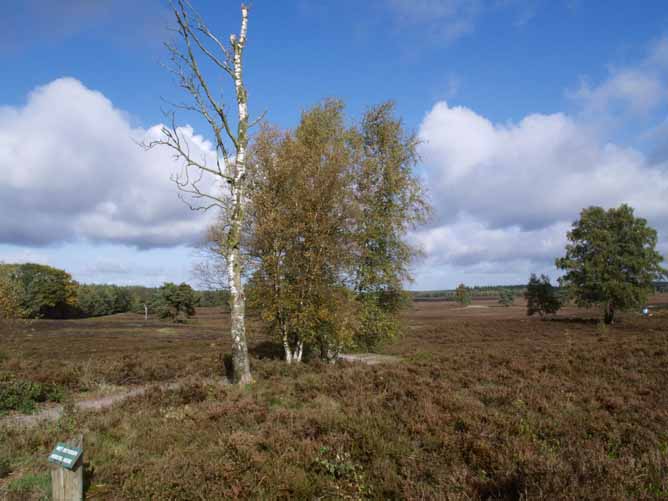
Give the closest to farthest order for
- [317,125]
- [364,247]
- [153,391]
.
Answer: [153,391], [364,247], [317,125]

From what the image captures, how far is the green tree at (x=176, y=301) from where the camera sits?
7775cm

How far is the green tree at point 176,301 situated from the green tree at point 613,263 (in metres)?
66.3

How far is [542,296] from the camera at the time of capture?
54.5m

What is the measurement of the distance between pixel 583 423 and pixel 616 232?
46.6 meters

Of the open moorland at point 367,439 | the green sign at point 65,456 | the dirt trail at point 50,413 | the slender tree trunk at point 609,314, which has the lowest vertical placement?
the slender tree trunk at point 609,314

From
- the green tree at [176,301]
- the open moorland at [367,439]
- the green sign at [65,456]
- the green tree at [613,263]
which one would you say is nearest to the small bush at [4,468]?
the open moorland at [367,439]

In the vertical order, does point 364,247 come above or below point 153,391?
above

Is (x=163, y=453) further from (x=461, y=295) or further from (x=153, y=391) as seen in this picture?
(x=461, y=295)

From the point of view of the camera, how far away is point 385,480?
4.91 m

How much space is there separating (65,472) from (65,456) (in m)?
0.21

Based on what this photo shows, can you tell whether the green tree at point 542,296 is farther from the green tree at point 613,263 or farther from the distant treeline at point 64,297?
the distant treeline at point 64,297

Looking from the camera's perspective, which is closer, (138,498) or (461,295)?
(138,498)

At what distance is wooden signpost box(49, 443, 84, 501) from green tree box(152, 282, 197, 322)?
78731 millimetres

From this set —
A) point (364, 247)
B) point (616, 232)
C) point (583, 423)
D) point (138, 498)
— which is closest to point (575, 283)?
point (616, 232)
